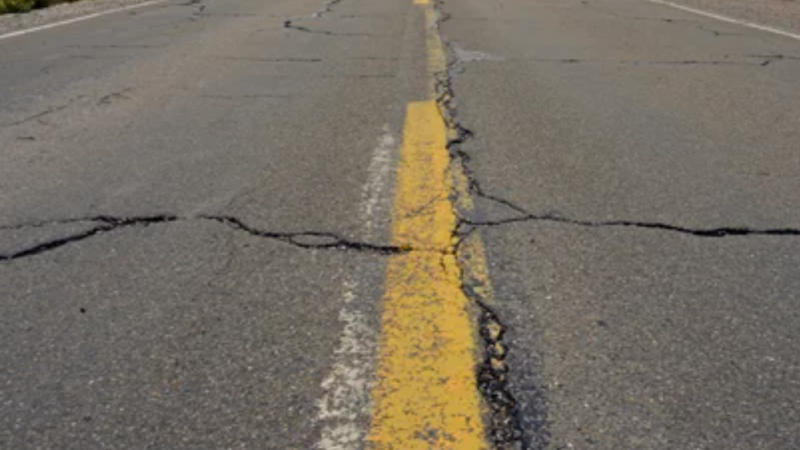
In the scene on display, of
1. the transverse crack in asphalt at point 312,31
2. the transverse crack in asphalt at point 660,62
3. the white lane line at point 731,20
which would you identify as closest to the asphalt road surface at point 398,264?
the transverse crack in asphalt at point 660,62

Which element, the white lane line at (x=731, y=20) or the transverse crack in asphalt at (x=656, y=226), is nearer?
the transverse crack in asphalt at (x=656, y=226)

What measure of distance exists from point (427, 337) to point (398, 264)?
1.49 ft

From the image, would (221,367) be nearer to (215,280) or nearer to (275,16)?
(215,280)

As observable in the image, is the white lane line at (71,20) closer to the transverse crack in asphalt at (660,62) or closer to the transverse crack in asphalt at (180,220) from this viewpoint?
the transverse crack in asphalt at (660,62)

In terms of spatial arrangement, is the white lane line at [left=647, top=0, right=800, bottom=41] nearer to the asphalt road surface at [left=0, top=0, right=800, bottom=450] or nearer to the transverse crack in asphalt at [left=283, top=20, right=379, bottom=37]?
the asphalt road surface at [left=0, top=0, right=800, bottom=450]

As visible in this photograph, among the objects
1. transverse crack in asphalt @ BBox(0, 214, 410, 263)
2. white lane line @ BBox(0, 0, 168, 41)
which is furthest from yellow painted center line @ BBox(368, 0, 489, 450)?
white lane line @ BBox(0, 0, 168, 41)

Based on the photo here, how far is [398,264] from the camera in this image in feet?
7.83

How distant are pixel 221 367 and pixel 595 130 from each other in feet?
→ 9.17

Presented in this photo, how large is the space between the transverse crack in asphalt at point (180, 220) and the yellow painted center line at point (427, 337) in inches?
6.0

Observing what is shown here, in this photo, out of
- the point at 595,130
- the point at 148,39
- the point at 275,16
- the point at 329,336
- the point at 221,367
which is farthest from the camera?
the point at 275,16

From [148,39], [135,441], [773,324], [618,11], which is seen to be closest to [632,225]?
[773,324]

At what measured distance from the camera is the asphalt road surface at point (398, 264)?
1.68 m

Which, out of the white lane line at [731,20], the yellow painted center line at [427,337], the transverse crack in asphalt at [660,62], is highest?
the yellow painted center line at [427,337]

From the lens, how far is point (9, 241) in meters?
2.59
